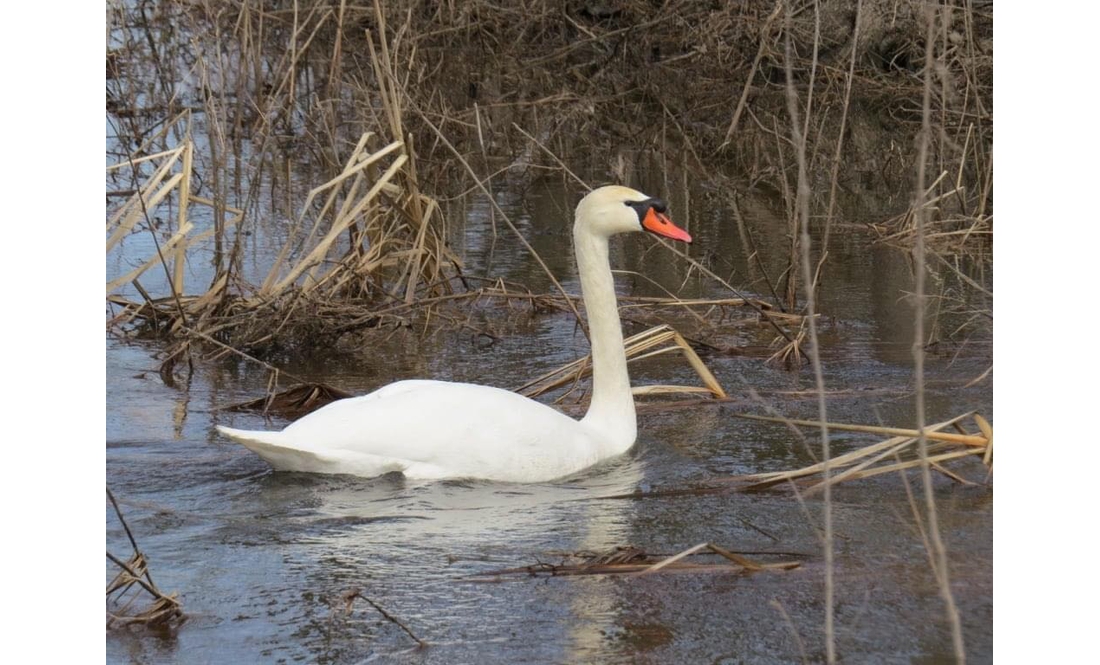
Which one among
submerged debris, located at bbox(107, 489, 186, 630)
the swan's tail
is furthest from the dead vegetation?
submerged debris, located at bbox(107, 489, 186, 630)

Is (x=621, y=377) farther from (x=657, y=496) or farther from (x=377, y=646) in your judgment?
(x=377, y=646)

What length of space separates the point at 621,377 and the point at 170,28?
8347 mm

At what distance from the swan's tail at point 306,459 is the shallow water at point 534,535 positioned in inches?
1.8

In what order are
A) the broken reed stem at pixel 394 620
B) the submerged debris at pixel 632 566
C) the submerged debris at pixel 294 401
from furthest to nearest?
the submerged debris at pixel 294 401 → the submerged debris at pixel 632 566 → the broken reed stem at pixel 394 620

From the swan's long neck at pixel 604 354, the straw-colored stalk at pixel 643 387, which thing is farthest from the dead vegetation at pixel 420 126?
the swan's long neck at pixel 604 354

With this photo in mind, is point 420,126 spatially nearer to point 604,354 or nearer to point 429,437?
point 604,354

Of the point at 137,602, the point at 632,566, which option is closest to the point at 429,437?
the point at 632,566

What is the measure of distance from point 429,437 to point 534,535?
0.70 meters

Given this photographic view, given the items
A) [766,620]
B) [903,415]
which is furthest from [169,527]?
[903,415]

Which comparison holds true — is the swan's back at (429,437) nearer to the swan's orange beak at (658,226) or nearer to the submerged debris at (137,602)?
the swan's orange beak at (658,226)

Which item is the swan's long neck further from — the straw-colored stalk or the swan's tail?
the swan's tail

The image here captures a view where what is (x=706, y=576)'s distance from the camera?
14.0ft

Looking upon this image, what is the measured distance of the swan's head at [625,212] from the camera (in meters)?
5.80

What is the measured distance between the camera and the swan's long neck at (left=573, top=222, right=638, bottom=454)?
574 centimetres
